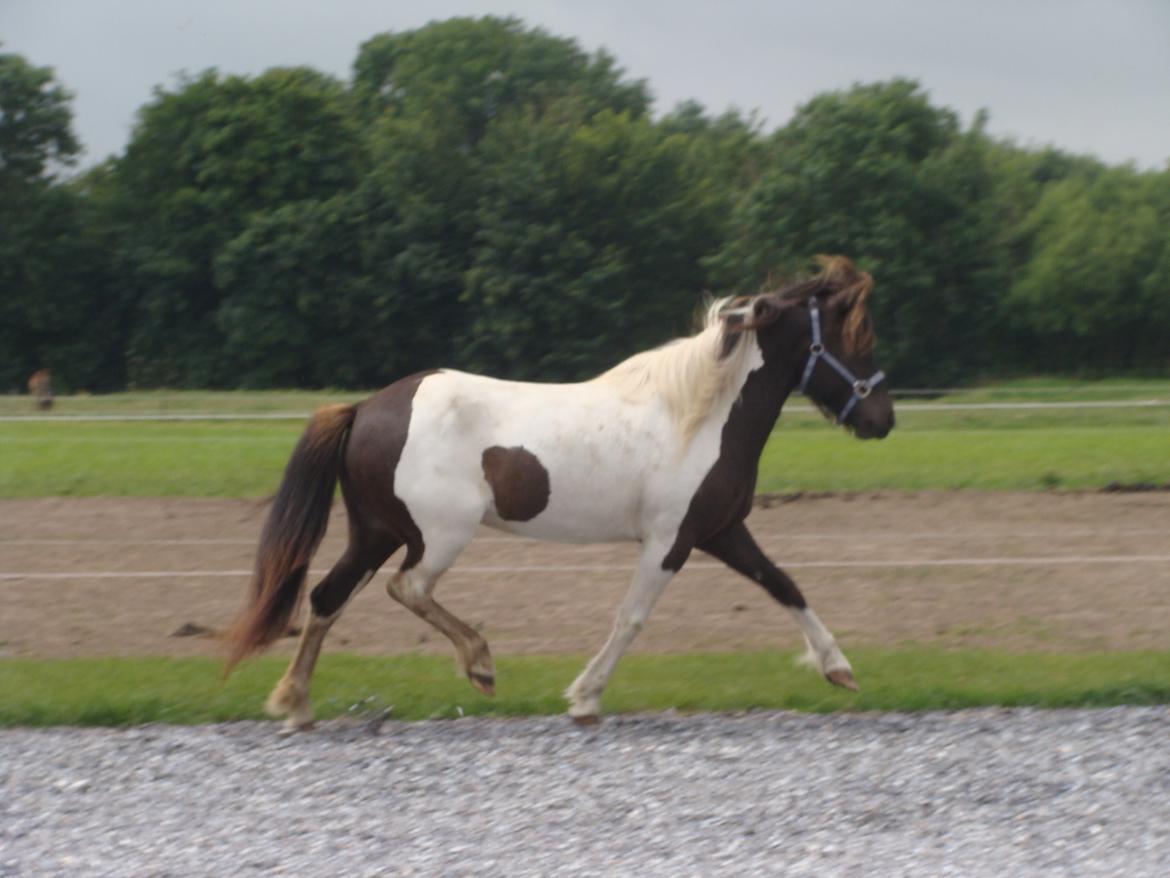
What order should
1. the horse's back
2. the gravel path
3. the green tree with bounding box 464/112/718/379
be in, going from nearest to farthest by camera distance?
the gravel path, the horse's back, the green tree with bounding box 464/112/718/379

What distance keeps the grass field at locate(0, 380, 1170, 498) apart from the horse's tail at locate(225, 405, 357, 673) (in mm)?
9126

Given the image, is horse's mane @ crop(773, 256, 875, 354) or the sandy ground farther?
the sandy ground

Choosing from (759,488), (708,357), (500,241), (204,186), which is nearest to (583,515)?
(708,357)

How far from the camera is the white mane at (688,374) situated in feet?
21.6

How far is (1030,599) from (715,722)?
365 centimetres

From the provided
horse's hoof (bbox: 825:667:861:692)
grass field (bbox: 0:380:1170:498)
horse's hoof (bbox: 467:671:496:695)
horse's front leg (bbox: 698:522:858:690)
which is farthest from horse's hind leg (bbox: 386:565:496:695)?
grass field (bbox: 0:380:1170:498)

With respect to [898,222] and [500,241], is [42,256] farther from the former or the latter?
[898,222]

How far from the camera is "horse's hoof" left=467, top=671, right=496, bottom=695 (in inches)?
257

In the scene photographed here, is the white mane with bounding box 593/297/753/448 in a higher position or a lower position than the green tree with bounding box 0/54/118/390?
Result: lower

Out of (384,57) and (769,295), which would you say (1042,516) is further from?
(384,57)

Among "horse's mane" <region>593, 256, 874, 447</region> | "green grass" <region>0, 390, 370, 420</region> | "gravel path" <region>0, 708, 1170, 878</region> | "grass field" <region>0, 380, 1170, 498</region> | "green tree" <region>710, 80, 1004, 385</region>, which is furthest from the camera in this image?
"green tree" <region>710, 80, 1004, 385</region>

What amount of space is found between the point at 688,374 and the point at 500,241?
3643cm

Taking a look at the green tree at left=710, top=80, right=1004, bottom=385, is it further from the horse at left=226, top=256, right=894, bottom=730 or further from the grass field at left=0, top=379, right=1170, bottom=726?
the horse at left=226, top=256, right=894, bottom=730

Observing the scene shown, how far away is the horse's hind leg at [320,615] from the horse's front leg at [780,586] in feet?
4.83
